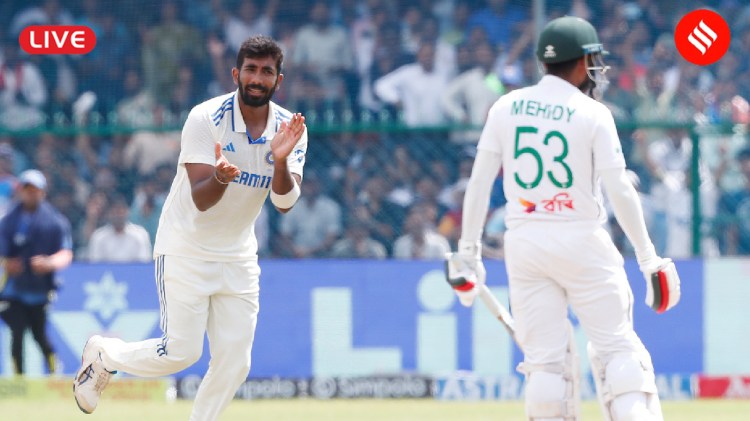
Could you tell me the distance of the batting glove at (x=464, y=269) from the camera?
20.3 feet

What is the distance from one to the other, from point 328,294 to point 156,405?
5.77ft

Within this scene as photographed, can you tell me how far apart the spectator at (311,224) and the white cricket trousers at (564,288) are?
625 cm

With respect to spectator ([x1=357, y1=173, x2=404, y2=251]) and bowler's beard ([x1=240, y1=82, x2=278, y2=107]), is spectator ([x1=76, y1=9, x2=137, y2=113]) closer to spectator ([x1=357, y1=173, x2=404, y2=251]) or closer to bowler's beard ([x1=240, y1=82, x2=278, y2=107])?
spectator ([x1=357, y1=173, x2=404, y2=251])

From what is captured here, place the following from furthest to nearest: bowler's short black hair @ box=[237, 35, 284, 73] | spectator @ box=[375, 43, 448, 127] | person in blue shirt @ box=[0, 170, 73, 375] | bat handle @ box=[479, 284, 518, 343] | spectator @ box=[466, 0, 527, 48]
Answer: spectator @ box=[466, 0, 527, 48]
spectator @ box=[375, 43, 448, 127]
person in blue shirt @ box=[0, 170, 73, 375]
bowler's short black hair @ box=[237, 35, 284, 73]
bat handle @ box=[479, 284, 518, 343]

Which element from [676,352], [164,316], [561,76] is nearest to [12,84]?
[676,352]

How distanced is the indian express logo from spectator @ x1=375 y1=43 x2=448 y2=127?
252cm

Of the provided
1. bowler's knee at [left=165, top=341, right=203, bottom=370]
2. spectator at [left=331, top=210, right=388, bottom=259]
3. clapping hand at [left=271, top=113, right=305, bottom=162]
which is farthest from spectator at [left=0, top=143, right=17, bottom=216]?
clapping hand at [left=271, top=113, right=305, bottom=162]

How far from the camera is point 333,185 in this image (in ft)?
40.3

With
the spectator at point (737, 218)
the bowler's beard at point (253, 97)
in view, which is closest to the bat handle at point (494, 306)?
the bowler's beard at point (253, 97)

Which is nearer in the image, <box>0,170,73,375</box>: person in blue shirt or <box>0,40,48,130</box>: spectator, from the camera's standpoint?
<box>0,170,73,375</box>: person in blue shirt

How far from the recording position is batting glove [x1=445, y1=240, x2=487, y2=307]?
6.19m

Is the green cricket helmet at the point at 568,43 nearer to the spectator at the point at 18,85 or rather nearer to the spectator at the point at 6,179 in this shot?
the spectator at the point at 6,179

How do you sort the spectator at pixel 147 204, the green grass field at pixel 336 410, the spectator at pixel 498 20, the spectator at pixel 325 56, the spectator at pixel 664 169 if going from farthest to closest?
the spectator at pixel 325 56 → the spectator at pixel 498 20 → the spectator at pixel 147 204 → the spectator at pixel 664 169 → the green grass field at pixel 336 410

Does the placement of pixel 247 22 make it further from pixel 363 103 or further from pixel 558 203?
pixel 558 203
